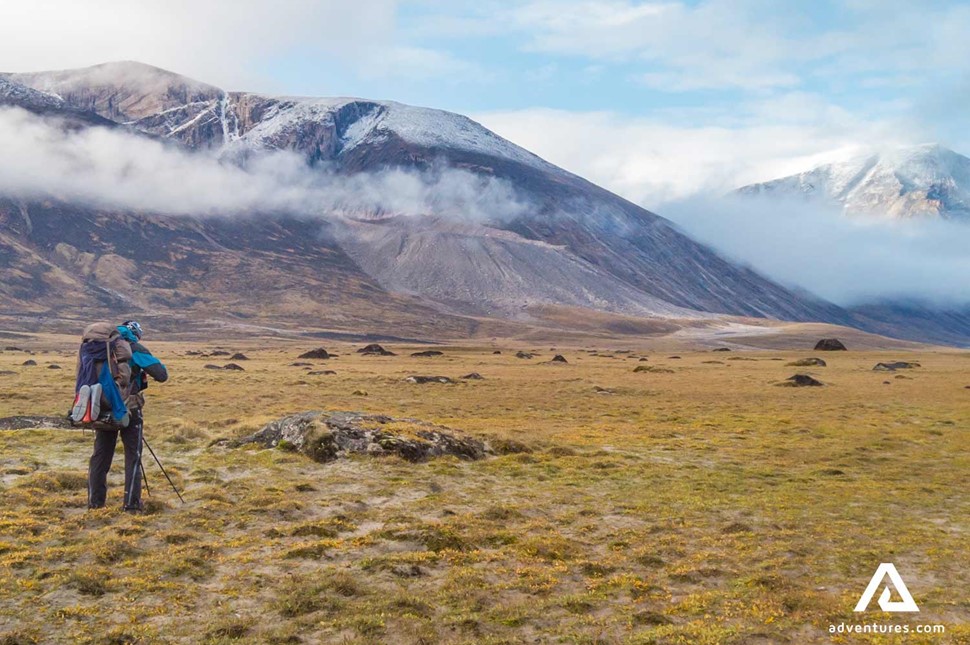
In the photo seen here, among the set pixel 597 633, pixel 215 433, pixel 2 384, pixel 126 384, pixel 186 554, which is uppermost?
pixel 126 384

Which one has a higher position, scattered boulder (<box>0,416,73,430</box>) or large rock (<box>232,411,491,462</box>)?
large rock (<box>232,411,491,462</box>)

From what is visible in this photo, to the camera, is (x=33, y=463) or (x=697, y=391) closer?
(x=33, y=463)

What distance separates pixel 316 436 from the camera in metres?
20.6

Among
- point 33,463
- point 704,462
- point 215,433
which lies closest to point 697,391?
point 704,462

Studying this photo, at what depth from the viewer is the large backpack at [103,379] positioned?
13.5 metres

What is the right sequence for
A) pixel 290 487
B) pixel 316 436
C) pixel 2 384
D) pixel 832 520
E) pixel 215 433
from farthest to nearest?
1. pixel 2 384
2. pixel 215 433
3. pixel 316 436
4. pixel 290 487
5. pixel 832 520

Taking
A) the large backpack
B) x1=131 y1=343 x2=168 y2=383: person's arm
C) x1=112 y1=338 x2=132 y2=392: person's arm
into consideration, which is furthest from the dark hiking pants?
x1=131 y1=343 x2=168 y2=383: person's arm

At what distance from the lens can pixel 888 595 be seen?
10359 millimetres

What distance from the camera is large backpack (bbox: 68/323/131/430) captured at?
13469 millimetres

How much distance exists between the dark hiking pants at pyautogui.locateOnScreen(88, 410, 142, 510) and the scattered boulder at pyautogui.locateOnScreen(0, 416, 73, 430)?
39.3ft

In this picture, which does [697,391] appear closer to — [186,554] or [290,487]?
[290,487]

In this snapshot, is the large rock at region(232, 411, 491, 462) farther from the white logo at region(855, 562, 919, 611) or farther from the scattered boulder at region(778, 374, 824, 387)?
the scattered boulder at region(778, 374, 824, 387)

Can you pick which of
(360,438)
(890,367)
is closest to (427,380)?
(360,438)

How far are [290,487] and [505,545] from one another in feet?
19.8
